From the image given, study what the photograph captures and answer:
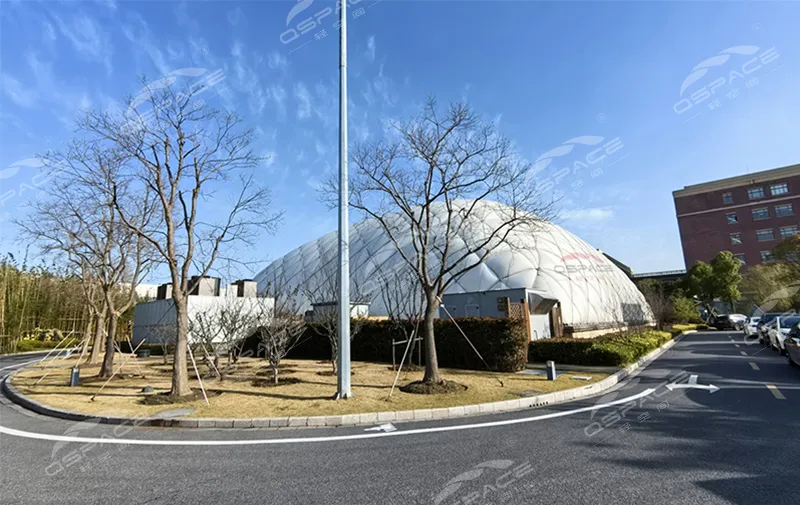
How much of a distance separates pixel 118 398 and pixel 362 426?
21.7 ft

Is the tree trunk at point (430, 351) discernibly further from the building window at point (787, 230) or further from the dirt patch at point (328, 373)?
the building window at point (787, 230)

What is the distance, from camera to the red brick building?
54.8 m

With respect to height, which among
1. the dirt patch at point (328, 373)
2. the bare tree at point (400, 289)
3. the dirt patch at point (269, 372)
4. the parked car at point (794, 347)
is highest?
the bare tree at point (400, 289)

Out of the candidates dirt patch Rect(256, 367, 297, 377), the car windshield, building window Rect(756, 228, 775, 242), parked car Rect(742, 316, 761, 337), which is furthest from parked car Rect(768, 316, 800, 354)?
building window Rect(756, 228, 775, 242)

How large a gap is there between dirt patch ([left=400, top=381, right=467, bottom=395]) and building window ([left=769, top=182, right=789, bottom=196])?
7010 cm

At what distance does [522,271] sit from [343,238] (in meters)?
16.6

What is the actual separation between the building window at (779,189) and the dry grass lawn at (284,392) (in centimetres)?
6615

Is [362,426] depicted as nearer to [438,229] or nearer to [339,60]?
[339,60]

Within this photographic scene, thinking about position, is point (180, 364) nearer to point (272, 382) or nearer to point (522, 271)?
point (272, 382)

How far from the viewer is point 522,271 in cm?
2297

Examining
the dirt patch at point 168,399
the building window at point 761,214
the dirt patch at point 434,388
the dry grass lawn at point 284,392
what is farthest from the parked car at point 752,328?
the building window at point 761,214

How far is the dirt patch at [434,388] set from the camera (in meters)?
9.07

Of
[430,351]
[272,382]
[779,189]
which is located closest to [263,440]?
[430,351]

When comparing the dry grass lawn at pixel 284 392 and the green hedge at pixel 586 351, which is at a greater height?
the green hedge at pixel 586 351
